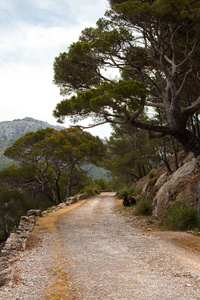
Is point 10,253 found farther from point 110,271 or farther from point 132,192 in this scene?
point 132,192

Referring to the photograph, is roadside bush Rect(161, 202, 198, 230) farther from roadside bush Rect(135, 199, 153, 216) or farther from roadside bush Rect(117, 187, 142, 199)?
roadside bush Rect(117, 187, 142, 199)

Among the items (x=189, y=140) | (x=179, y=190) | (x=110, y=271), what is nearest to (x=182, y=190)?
(x=179, y=190)

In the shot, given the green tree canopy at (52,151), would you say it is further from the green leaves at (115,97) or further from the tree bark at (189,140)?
the tree bark at (189,140)

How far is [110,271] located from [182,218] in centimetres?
433

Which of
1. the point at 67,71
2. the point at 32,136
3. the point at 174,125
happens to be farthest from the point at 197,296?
the point at 32,136

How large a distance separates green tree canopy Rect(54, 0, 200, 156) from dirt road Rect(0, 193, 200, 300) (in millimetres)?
5274

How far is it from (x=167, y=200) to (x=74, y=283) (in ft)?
21.9

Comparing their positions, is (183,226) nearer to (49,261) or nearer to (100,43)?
(49,261)

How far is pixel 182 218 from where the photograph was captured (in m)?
7.17

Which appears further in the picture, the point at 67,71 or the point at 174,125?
the point at 67,71

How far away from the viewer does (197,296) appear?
2.60 m

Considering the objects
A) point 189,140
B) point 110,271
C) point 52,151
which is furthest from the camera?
point 52,151

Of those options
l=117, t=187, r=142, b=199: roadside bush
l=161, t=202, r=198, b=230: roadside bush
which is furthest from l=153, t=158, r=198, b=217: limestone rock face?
l=117, t=187, r=142, b=199: roadside bush

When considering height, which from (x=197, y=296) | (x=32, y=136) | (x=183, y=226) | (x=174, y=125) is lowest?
(x=183, y=226)
